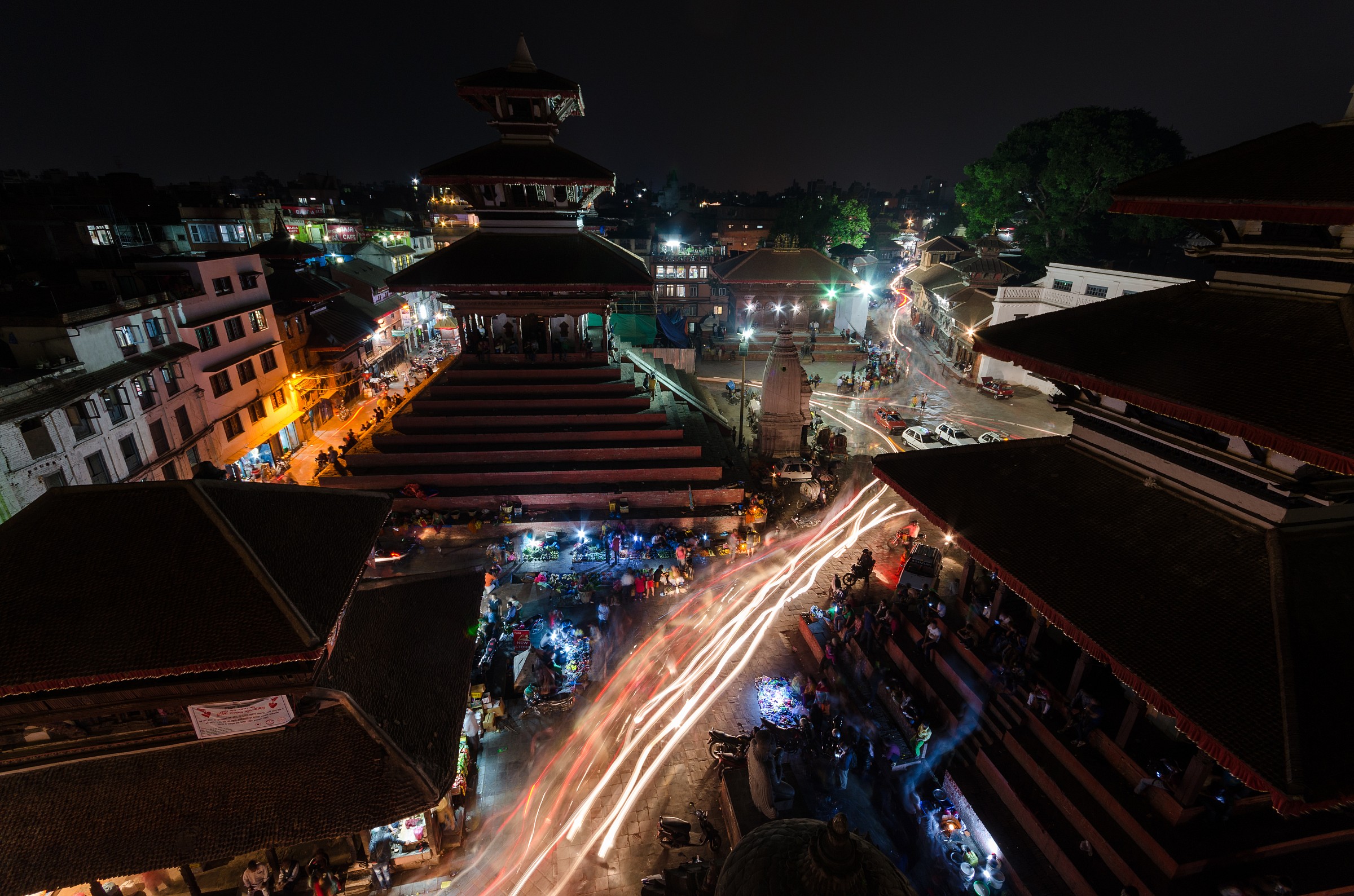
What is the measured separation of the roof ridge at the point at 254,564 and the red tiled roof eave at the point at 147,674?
0.27m

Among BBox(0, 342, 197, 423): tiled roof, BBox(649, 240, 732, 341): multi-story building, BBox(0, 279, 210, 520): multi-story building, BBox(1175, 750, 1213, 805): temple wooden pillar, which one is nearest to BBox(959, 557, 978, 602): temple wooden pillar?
BBox(1175, 750, 1213, 805): temple wooden pillar

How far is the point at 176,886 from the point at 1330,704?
15.9 metres

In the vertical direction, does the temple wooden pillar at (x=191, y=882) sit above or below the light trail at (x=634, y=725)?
above

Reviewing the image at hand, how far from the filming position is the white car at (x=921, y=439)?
90.1 ft

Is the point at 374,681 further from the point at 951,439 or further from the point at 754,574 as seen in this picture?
the point at 951,439

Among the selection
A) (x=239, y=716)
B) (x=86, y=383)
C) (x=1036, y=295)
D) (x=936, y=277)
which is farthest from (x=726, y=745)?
(x=936, y=277)

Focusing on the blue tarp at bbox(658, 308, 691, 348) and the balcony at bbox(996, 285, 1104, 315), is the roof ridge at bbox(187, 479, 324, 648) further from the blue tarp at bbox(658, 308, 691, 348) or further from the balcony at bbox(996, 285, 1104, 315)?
the balcony at bbox(996, 285, 1104, 315)

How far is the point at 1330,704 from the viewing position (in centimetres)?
613

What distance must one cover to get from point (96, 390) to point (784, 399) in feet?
82.2

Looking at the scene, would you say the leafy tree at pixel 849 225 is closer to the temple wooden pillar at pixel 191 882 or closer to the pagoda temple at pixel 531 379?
the pagoda temple at pixel 531 379

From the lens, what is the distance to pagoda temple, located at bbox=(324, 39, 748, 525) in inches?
790

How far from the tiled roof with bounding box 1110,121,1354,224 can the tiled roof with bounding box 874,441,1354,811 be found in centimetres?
429

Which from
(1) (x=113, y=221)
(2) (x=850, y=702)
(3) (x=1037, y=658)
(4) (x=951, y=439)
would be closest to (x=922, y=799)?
(2) (x=850, y=702)

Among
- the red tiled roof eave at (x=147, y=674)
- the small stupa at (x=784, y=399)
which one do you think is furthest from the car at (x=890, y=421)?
the red tiled roof eave at (x=147, y=674)
